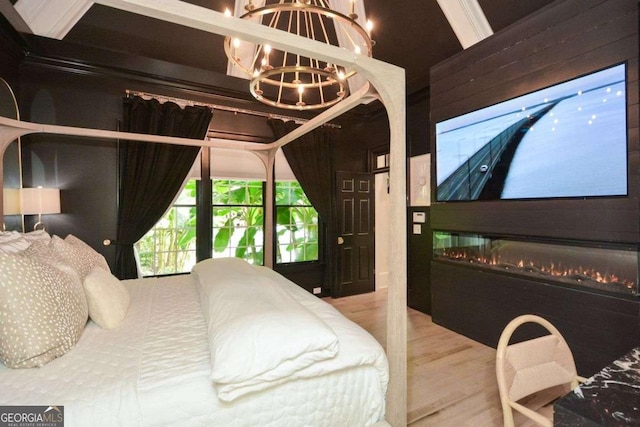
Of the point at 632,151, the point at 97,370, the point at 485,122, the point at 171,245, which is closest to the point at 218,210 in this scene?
the point at 171,245

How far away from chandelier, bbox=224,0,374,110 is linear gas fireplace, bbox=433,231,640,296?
2.00 m

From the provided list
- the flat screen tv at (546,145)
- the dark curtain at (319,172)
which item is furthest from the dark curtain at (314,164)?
the flat screen tv at (546,145)

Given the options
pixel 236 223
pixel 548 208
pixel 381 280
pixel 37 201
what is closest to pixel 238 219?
pixel 236 223

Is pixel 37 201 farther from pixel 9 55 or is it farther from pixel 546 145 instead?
pixel 546 145

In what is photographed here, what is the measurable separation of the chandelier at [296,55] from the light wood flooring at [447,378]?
2.14 meters

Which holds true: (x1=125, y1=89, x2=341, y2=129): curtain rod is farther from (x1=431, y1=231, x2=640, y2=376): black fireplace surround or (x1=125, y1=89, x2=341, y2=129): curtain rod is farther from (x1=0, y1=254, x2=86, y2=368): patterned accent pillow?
(x1=0, y1=254, x2=86, y2=368): patterned accent pillow

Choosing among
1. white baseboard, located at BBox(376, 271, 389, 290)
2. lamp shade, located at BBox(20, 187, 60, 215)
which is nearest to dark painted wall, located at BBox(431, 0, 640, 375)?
white baseboard, located at BBox(376, 271, 389, 290)

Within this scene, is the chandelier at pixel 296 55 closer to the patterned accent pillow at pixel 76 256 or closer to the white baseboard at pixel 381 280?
the patterned accent pillow at pixel 76 256

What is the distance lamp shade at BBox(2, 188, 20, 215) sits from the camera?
7.84 ft

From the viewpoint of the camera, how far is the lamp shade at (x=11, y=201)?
239cm

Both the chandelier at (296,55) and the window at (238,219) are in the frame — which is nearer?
the chandelier at (296,55)

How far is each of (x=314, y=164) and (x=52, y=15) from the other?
3077 mm

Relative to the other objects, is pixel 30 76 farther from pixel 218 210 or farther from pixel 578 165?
pixel 578 165

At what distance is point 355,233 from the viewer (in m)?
4.69
